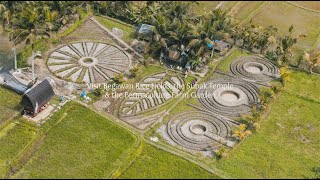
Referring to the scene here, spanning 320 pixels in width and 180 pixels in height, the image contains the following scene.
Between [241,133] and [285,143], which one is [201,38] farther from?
[285,143]

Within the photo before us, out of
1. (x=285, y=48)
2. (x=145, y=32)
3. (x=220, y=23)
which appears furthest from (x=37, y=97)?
(x=285, y=48)

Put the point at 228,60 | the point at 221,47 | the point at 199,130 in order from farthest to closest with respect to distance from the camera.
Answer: the point at 221,47
the point at 228,60
the point at 199,130

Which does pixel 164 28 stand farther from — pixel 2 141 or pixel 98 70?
pixel 2 141

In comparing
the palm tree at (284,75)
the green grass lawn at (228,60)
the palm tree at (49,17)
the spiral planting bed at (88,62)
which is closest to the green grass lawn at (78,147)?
the spiral planting bed at (88,62)

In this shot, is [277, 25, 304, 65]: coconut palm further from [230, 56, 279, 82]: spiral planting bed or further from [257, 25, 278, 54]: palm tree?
[230, 56, 279, 82]: spiral planting bed

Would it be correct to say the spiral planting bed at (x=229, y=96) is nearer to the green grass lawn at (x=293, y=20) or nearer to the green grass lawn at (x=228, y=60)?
the green grass lawn at (x=228, y=60)

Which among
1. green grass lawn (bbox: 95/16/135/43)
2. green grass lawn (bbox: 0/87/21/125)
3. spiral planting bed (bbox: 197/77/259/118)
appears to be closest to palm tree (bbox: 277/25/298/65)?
spiral planting bed (bbox: 197/77/259/118)
